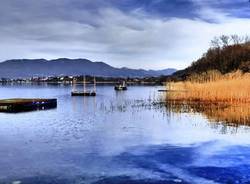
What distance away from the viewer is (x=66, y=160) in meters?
14.0

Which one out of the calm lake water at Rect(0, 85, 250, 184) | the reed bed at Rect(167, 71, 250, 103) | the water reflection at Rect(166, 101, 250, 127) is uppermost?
the reed bed at Rect(167, 71, 250, 103)

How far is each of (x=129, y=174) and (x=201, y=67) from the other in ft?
319

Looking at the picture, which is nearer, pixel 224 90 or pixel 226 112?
pixel 226 112

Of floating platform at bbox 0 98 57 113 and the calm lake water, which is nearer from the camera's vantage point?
the calm lake water

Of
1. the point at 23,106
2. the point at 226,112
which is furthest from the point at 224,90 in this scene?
the point at 23,106

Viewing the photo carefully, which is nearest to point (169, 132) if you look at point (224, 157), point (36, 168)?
point (224, 157)

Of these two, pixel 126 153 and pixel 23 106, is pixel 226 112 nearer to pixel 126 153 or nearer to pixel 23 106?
pixel 126 153

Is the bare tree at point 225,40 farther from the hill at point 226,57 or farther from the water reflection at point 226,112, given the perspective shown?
the water reflection at point 226,112

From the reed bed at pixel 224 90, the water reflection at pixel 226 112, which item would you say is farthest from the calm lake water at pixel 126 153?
the reed bed at pixel 224 90

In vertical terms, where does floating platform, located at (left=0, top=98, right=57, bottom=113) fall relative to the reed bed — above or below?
below

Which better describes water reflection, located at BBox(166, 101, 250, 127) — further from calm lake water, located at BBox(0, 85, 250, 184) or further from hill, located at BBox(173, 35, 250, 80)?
hill, located at BBox(173, 35, 250, 80)

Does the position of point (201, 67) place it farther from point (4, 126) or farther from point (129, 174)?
point (129, 174)

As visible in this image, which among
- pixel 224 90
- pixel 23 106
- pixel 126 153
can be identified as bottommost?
pixel 126 153

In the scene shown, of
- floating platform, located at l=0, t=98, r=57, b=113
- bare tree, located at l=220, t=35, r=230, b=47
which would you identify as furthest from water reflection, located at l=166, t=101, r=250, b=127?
bare tree, located at l=220, t=35, r=230, b=47
